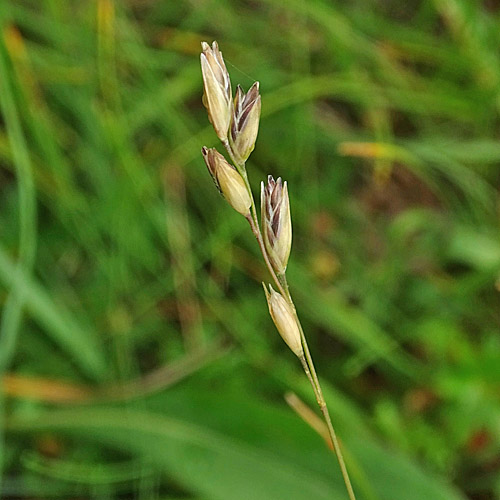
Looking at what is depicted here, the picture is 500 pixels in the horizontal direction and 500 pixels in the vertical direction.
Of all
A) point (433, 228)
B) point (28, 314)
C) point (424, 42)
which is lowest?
point (28, 314)

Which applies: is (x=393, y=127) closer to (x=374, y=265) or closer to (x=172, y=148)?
(x=374, y=265)

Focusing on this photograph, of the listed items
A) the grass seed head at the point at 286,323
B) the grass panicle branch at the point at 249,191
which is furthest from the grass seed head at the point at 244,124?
the grass seed head at the point at 286,323

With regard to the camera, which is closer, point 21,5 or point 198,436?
point 198,436

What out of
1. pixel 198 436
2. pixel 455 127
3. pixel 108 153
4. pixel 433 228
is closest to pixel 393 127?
pixel 455 127

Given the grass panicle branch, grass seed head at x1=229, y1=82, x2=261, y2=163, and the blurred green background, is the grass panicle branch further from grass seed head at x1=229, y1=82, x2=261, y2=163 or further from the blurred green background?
the blurred green background

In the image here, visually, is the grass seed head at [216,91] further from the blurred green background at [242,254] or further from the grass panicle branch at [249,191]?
the blurred green background at [242,254]

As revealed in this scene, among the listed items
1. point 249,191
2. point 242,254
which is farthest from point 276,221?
point 242,254
